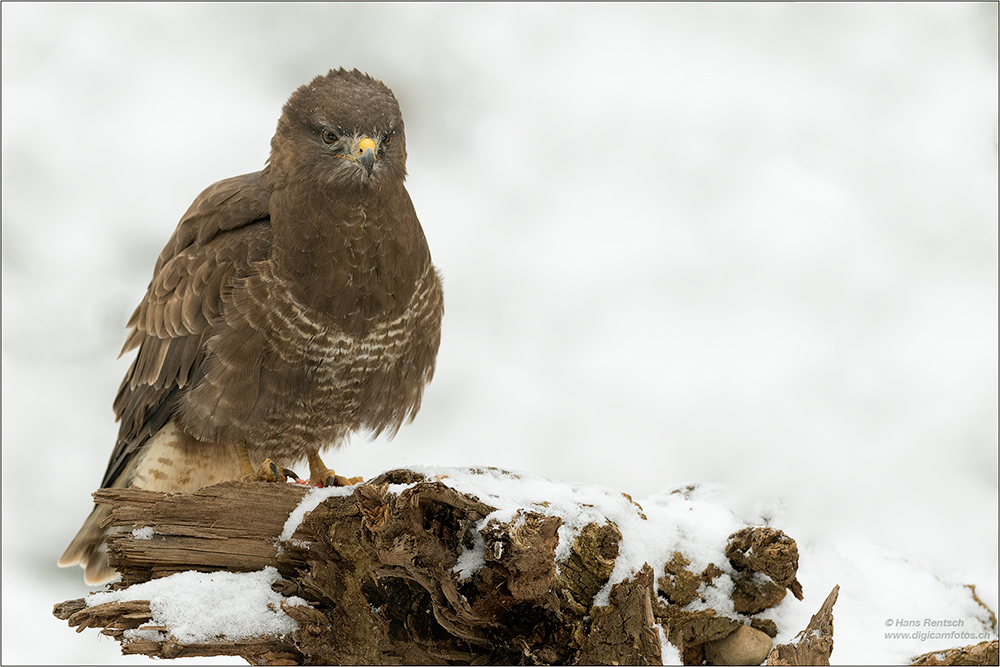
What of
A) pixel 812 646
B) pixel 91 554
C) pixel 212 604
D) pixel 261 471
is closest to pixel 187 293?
pixel 261 471

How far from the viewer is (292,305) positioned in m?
4.45

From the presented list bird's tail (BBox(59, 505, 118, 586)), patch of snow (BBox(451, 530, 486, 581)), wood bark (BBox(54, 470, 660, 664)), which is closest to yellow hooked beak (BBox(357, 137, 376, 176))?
wood bark (BBox(54, 470, 660, 664))

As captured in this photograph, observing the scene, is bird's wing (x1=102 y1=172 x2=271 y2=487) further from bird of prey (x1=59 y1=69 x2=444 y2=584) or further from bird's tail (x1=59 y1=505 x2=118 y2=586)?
bird's tail (x1=59 y1=505 x2=118 y2=586)

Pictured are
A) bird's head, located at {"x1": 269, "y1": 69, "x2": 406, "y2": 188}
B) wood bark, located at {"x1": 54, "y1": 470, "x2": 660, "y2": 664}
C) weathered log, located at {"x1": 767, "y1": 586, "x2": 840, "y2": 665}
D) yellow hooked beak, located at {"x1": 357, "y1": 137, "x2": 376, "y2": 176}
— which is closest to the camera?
wood bark, located at {"x1": 54, "y1": 470, "x2": 660, "y2": 664}

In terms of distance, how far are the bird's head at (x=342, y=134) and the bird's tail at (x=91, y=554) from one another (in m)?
2.51

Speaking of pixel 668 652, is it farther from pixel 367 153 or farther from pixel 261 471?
pixel 367 153

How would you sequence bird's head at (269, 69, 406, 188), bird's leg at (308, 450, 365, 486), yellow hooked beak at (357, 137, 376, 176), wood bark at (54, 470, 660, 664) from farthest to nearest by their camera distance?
bird's leg at (308, 450, 365, 486) < bird's head at (269, 69, 406, 188) < yellow hooked beak at (357, 137, 376, 176) < wood bark at (54, 470, 660, 664)

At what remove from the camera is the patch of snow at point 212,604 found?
3.65 meters

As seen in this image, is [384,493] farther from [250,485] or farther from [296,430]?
[296,430]

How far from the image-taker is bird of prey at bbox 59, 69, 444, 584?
4473 millimetres

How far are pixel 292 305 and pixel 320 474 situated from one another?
4.08 ft

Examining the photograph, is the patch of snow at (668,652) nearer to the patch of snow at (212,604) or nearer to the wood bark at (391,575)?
the wood bark at (391,575)

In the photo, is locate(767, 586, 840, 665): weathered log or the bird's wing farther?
the bird's wing

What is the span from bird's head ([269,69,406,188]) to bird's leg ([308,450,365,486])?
1.65m
